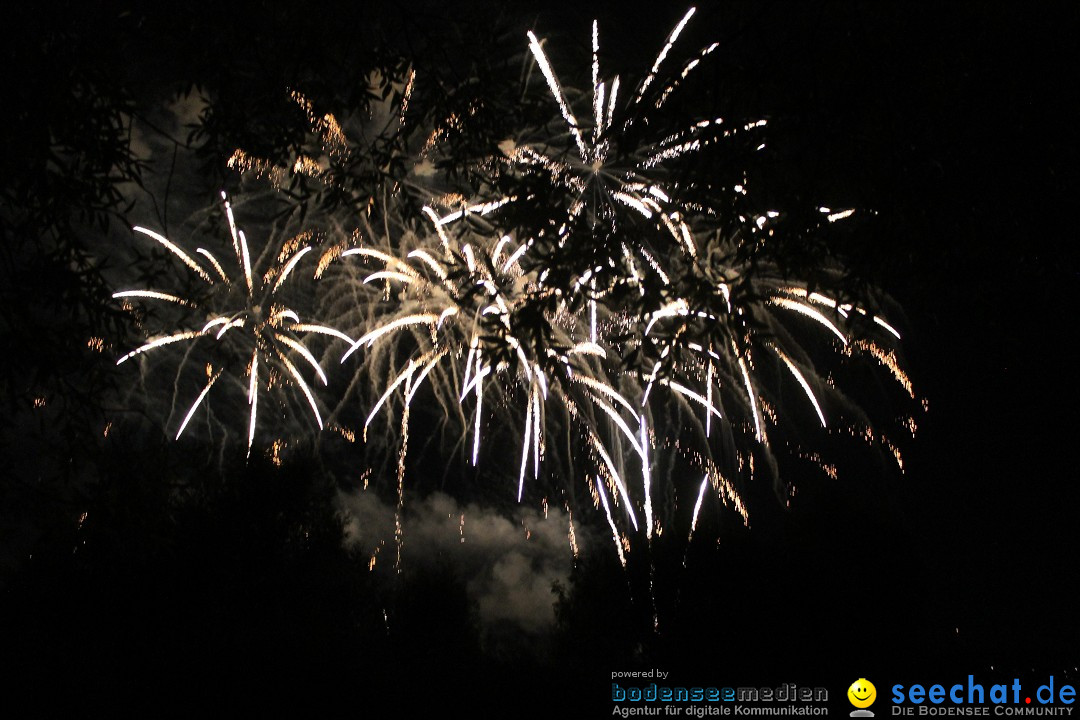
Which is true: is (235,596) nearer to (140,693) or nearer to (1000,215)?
(140,693)

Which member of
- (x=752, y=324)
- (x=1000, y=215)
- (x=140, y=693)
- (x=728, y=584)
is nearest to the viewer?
(x=752, y=324)

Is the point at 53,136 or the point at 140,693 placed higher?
the point at 53,136

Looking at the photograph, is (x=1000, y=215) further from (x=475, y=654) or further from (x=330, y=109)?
(x=475, y=654)

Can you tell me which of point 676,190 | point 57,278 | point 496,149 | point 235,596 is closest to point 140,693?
point 235,596

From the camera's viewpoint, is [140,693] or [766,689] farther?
[766,689]

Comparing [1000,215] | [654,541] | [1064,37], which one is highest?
[1064,37]

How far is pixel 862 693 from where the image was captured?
11.0 meters

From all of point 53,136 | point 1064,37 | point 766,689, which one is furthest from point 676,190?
point 766,689

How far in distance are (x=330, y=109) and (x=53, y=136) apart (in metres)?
2.02

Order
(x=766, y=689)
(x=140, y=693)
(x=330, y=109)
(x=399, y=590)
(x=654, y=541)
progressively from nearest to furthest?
(x=330, y=109) → (x=140, y=693) → (x=766, y=689) → (x=654, y=541) → (x=399, y=590)

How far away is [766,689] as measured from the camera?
1241 centimetres

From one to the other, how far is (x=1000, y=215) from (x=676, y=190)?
222 centimetres

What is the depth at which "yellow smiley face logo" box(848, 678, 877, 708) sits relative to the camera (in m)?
10.6

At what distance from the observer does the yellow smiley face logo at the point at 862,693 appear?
10.6 metres
